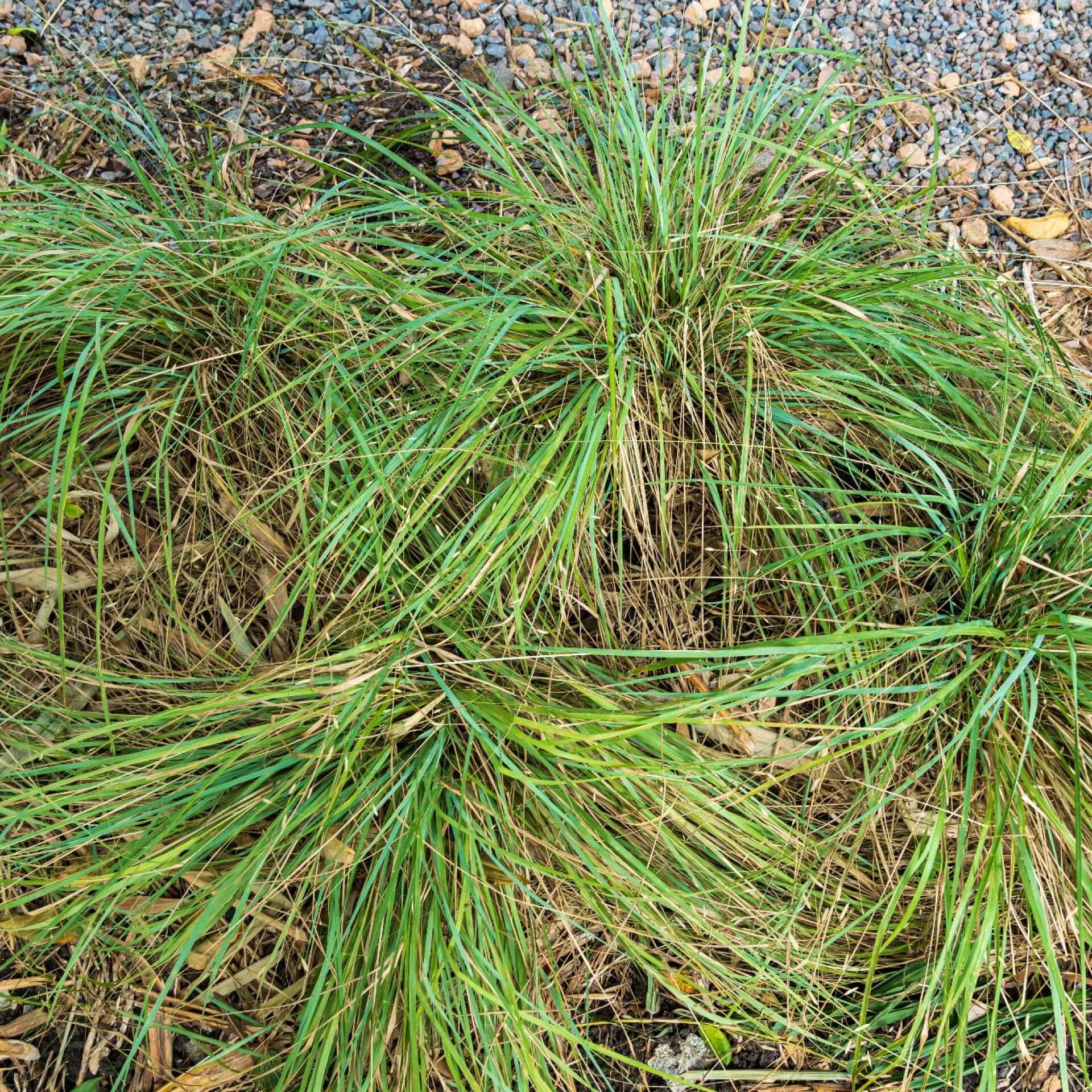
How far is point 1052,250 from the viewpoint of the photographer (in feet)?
7.00

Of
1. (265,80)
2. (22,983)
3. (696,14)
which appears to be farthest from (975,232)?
(22,983)

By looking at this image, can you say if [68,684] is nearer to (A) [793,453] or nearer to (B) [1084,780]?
(A) [793,453]

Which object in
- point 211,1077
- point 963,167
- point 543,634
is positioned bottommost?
point 211,1077

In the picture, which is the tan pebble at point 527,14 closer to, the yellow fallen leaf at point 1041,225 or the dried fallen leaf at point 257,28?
the dried fallen leaf at point 257,28

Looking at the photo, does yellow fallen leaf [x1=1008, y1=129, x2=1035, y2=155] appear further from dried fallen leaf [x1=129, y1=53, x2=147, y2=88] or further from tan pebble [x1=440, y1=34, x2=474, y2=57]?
dried fallen leaf [x1=129, y1=53, x2=147, y2=88]

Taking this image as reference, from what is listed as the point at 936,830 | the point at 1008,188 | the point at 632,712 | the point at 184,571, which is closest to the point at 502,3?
the point at 1008,188

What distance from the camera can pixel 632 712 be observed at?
1577mm

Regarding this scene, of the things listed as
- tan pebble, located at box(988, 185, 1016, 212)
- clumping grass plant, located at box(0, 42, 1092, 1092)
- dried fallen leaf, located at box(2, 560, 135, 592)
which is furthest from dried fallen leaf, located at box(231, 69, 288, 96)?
tan pebble, located at box(988, 185, 1016, 212)

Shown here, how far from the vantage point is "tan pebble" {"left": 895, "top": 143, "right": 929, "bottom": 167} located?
83.8 inches

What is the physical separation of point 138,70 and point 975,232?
1.88 meters

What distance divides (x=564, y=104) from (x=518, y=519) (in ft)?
3.31

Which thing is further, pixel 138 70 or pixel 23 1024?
pixel 138 70

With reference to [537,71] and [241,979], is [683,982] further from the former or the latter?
[537,71]

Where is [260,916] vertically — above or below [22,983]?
above
